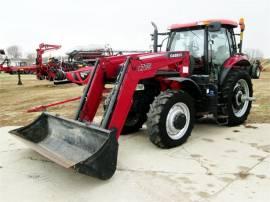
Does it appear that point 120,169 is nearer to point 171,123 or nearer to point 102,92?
point 171,123

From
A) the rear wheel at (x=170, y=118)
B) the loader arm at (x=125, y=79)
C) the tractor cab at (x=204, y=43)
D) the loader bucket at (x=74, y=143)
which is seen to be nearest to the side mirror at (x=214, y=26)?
the tractor cab at (x=204, y=43)

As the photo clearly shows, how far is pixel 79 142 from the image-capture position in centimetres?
454

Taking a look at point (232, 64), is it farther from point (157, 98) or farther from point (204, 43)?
point (157, 98)

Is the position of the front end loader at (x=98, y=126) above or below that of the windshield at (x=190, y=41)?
below

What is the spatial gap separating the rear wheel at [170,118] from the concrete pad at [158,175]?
18cm

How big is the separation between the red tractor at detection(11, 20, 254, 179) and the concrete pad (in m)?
0.24

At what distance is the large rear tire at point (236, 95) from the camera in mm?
6289

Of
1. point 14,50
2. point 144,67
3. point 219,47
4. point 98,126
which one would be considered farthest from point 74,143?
point 14,50

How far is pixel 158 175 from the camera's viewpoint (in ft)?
13.7

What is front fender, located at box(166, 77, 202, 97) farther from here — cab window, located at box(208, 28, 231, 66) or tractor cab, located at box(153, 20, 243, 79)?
cab window, located at box(208, 28, 231, 66)

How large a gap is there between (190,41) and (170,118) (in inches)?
76.8

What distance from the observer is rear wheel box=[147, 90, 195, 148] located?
4.92m

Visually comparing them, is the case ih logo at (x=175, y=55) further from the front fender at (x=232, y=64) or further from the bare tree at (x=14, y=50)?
the bare tree at (x=14, y=50)

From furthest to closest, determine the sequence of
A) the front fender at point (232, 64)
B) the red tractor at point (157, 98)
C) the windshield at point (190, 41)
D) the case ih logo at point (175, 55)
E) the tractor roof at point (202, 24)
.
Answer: the front fender at point (232, 64) → the windshield at point (190, 41) → the tractor roof at point (202, 24) → the case ih logo at point (175, 55) → the red tractor at point (157, 98)
